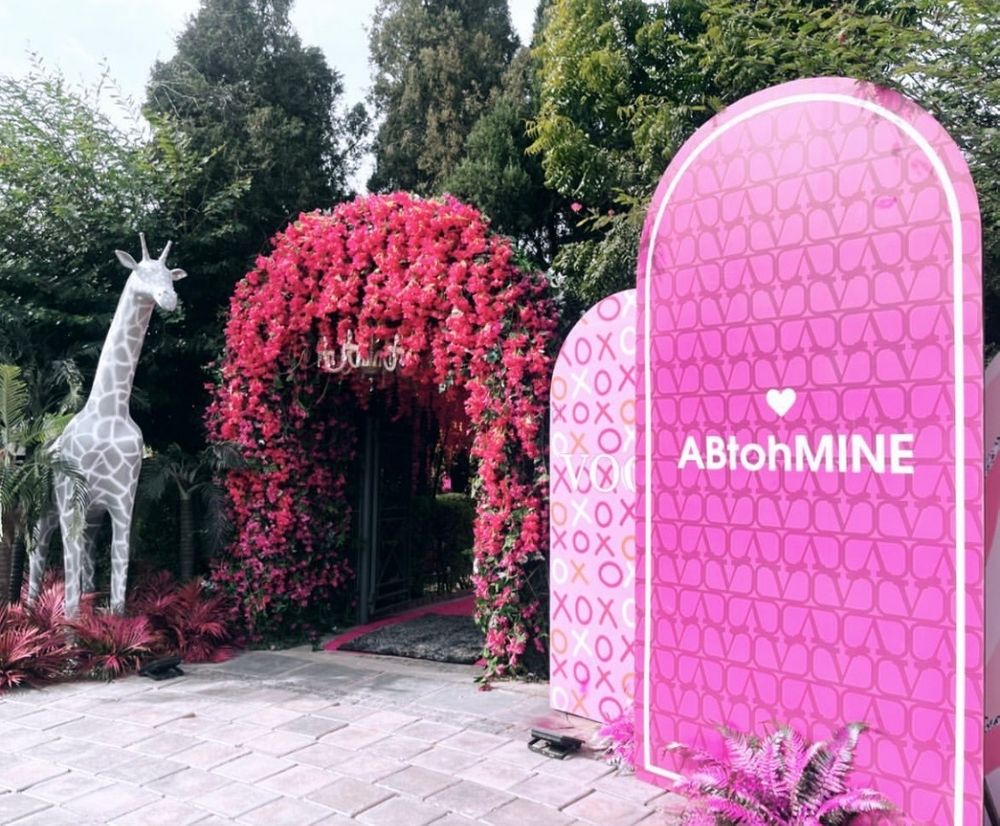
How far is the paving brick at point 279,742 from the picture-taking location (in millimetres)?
4832

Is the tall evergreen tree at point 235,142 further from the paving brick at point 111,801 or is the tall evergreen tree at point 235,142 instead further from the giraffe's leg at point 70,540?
the paving brick at point 111,801

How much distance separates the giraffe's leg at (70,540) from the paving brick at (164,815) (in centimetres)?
314

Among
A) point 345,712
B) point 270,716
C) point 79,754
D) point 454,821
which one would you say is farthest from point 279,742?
point 454,821

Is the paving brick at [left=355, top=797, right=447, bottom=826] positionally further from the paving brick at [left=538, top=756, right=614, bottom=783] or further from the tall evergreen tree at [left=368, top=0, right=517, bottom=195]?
the tall evergreen tree at [left=368, top=0, right=517, bottom=195]

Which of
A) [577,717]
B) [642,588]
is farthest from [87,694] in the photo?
[642,588]

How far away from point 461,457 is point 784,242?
24.4 ft

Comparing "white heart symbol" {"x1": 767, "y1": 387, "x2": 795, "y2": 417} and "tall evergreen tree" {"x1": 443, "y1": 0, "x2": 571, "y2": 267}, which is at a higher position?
"tall evergreen tree" {"x1": 443, "y1": 0, "x2": 571, "y2": 267}

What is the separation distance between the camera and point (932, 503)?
3414 millimetres

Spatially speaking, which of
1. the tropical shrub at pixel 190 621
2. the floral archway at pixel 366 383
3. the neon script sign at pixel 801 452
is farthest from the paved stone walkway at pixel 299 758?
the neon script sign at pixel 801 452

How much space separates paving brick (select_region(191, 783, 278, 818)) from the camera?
13.3 ft

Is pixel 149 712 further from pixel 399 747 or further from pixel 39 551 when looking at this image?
pixel 39 551

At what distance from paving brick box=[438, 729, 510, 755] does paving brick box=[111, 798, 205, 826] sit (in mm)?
1411

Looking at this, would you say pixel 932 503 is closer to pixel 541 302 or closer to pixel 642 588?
pixel 642 588

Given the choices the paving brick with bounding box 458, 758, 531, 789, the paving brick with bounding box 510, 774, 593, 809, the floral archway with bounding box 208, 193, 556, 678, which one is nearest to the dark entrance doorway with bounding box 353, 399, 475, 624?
the floral archway with bounding box 208, 193, 556, 678
